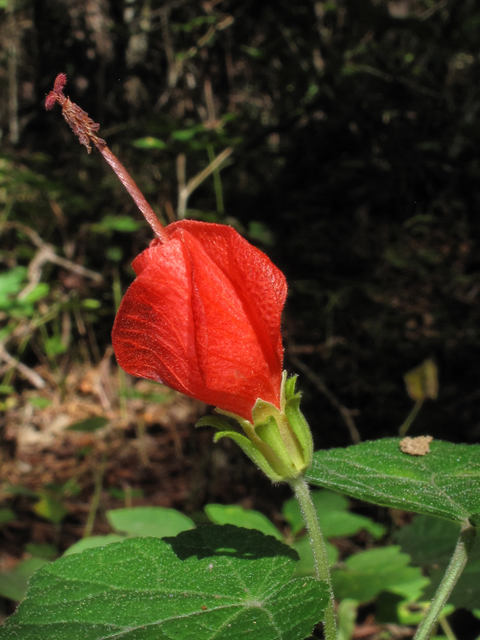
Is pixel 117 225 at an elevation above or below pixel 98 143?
below

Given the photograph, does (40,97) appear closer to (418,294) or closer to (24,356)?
(24,356)

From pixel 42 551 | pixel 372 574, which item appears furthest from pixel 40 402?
pixel 372 574

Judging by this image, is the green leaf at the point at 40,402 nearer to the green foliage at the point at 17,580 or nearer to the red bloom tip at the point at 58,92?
the green foliage at the point at 17,580

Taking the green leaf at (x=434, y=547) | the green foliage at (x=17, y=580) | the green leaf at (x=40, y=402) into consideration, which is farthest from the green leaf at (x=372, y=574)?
the green leaf at (x=40, y=402)

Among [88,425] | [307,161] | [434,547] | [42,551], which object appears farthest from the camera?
[307,161]

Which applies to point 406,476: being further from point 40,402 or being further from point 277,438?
point 40,402

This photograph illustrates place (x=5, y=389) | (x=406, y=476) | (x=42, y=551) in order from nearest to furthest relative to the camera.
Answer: (x=406, y=476), (x=42, y=551), (x=5, y=389)

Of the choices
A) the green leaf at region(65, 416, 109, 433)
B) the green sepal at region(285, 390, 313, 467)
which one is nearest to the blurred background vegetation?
the green leaf at region(65, 416, 109, 433)

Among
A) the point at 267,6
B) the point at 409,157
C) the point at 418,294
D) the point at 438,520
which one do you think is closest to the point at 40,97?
the point at 267,6
